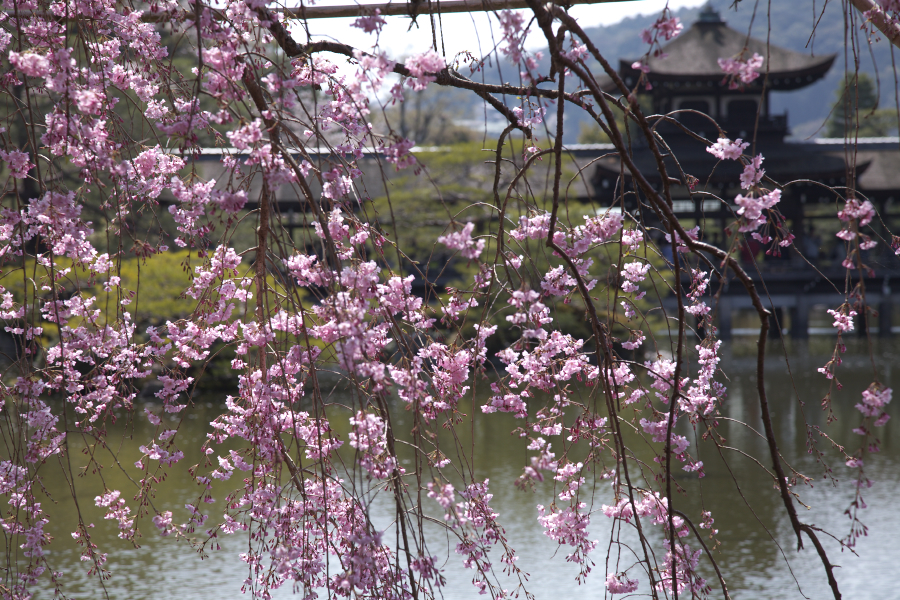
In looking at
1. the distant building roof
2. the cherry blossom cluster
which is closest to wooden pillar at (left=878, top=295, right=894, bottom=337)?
the distant building roof

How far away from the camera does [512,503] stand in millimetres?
4590

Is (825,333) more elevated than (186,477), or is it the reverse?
(186,477)

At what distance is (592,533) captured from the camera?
407 cm

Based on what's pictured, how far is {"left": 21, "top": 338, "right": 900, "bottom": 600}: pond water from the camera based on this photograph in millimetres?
3508

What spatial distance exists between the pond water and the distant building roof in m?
7.05

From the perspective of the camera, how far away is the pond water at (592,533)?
3.51m

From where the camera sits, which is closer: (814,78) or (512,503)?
(512,503)

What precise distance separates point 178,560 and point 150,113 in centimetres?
283

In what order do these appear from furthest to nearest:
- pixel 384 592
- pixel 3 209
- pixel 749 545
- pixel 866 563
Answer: pixel 749 545 < pixel 866 563 < pixel 3 209 < pixel 384 592

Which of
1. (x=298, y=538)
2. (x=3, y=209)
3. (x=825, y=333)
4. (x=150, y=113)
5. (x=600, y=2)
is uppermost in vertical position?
(x=600, y=2)

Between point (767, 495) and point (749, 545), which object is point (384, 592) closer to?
point (749, 545)

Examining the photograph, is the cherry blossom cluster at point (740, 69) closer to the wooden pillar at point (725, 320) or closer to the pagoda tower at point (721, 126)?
the pagoda tower at point (721, 126)

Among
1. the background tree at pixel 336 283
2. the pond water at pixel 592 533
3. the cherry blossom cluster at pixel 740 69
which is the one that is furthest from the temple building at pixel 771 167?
the cherry blossom cluster at pixel 740 69

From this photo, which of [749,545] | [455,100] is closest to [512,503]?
[749,545]
